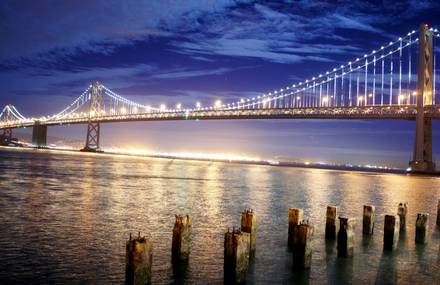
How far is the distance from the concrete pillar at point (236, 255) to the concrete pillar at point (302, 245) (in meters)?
1.41

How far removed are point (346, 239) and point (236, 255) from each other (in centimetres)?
343

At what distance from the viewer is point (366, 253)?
35.2 ft

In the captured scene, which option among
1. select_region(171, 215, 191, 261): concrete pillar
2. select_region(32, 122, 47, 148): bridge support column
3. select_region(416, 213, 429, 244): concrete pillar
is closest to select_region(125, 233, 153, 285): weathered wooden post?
select_region(171, 215, 191, 261): concrete pillar

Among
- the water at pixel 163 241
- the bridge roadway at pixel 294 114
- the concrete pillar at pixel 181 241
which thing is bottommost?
the water at pixel 163 241

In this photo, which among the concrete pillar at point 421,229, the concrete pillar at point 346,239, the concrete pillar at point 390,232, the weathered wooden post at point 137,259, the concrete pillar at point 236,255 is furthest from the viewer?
the concrete pillar at point 421,229

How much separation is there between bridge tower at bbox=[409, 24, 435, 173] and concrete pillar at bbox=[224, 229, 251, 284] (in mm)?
47437

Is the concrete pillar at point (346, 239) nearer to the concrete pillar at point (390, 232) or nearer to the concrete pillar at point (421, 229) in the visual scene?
the concrete pillar at point (390, 232)

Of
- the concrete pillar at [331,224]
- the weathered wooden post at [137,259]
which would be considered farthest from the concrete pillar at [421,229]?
the weathered wooden post at [137,259]

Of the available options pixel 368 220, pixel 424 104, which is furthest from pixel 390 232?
pixel 424 104

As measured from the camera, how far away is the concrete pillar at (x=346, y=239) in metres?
9.76

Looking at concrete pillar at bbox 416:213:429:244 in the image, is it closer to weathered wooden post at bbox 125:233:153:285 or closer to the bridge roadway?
weathered wooden post at bbox 125:233:153:285

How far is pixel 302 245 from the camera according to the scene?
8.69 m

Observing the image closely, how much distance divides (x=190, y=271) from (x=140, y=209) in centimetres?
870

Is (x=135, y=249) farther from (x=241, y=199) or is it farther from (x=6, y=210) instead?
(x=241, y=199)
